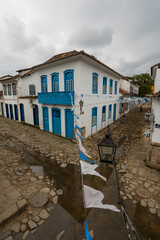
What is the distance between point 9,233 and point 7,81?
17692mm

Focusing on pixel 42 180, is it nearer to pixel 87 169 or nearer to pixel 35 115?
pixel 87 169

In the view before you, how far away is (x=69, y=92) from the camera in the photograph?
341 inches

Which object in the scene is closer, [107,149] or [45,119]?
[107,149]

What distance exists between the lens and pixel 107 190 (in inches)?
194

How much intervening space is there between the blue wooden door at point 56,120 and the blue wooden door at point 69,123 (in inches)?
37.8

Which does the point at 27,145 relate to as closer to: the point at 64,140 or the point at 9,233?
the point at 64,140

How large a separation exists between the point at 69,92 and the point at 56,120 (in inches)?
134

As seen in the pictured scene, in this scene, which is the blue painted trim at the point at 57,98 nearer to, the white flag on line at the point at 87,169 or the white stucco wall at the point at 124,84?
the white flag on line at the point at 87,169

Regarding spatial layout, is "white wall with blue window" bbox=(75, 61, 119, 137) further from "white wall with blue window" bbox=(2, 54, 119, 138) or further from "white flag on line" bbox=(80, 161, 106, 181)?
"white flag on line" bbox=(80, 161, 106, 181)

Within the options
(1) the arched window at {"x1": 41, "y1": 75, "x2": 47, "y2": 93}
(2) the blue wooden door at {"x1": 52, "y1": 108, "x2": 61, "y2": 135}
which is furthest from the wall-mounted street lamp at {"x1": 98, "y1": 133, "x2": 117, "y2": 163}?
(1) the arched window at {"x1": 41, "y1": 75, "x2": 47, "y2": 93}

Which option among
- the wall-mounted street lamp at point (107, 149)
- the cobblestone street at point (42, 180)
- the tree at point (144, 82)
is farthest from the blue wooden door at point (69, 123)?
the tree at point (144, 82)

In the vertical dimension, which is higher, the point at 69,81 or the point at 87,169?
the point at 69,81

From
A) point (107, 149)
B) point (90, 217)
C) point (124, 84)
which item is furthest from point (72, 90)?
point (124, 84)

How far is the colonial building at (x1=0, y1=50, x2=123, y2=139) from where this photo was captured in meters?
8.78
